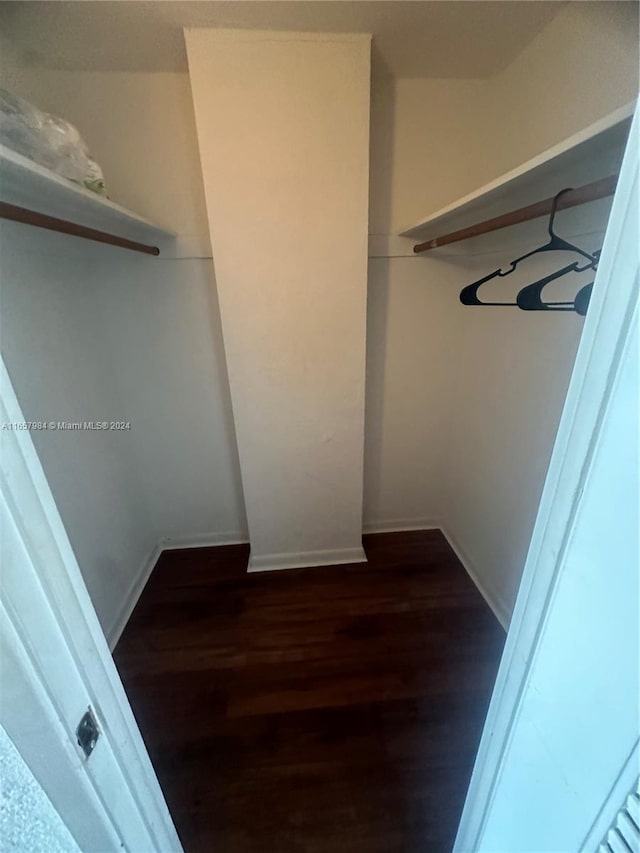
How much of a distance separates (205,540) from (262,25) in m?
2.45

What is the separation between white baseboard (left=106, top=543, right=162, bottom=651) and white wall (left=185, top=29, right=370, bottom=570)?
70 cm

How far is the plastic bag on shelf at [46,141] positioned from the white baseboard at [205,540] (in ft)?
6.10

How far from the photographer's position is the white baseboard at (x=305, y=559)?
2.12 meters

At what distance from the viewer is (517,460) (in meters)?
1.59

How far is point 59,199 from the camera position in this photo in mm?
1147

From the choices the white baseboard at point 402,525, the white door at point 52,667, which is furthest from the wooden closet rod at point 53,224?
the white baseboard at point 402,525

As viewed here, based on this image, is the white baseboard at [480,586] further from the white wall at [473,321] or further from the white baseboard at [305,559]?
the white baseboard at [305,559]

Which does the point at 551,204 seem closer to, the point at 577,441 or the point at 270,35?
the point at 577,441

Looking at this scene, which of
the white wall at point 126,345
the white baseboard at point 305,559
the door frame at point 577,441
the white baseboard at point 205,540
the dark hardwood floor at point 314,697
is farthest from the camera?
the white baseboard at point 205,540

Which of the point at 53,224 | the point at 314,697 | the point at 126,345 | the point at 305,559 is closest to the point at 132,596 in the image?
the point at 305,559

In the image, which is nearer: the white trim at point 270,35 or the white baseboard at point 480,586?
the white trim at point 270,35

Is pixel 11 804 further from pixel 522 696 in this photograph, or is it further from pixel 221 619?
pixel 221 619

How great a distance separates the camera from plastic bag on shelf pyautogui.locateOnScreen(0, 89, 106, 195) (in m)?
1.00

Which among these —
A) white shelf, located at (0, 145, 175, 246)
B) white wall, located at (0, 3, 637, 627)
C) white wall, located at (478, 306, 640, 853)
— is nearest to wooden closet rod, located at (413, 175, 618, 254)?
white wall, located at (0, 3, 637, 627)
